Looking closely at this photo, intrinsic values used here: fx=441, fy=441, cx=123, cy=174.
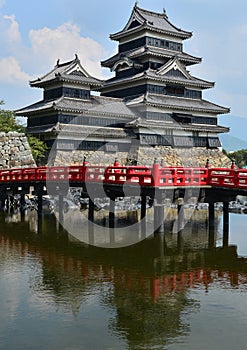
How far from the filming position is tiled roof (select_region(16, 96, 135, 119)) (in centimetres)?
4281

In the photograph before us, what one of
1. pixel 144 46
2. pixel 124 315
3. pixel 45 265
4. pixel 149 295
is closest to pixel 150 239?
pixel 45 265

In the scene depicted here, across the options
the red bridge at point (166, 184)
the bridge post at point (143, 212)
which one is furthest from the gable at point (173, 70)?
the red bridge at point (166, 184)

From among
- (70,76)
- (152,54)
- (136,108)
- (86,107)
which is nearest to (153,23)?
(152,54)

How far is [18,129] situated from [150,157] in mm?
13970

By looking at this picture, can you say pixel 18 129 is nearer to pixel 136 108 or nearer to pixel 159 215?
pixel 136 108

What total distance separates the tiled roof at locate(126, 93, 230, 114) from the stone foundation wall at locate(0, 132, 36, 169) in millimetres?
14555

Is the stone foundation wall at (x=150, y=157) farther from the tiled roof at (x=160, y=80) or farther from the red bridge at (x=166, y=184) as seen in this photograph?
the red bridge at (x=166, y=184)

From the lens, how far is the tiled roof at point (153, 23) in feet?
175

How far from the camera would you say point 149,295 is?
1282cm

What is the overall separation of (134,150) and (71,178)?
2185cm

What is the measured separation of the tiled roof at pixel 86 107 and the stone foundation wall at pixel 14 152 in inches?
224

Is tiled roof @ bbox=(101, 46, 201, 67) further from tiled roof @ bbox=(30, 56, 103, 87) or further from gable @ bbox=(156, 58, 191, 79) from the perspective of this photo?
tiled roof @ bbox=(30, 56, 103, 87)

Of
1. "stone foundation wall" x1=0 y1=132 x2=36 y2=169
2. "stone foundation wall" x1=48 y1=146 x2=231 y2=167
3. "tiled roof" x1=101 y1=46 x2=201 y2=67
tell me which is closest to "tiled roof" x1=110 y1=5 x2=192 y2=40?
"tiled roof" x1=101 y1=46 x2=201 y2=67

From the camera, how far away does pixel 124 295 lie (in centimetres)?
1275
